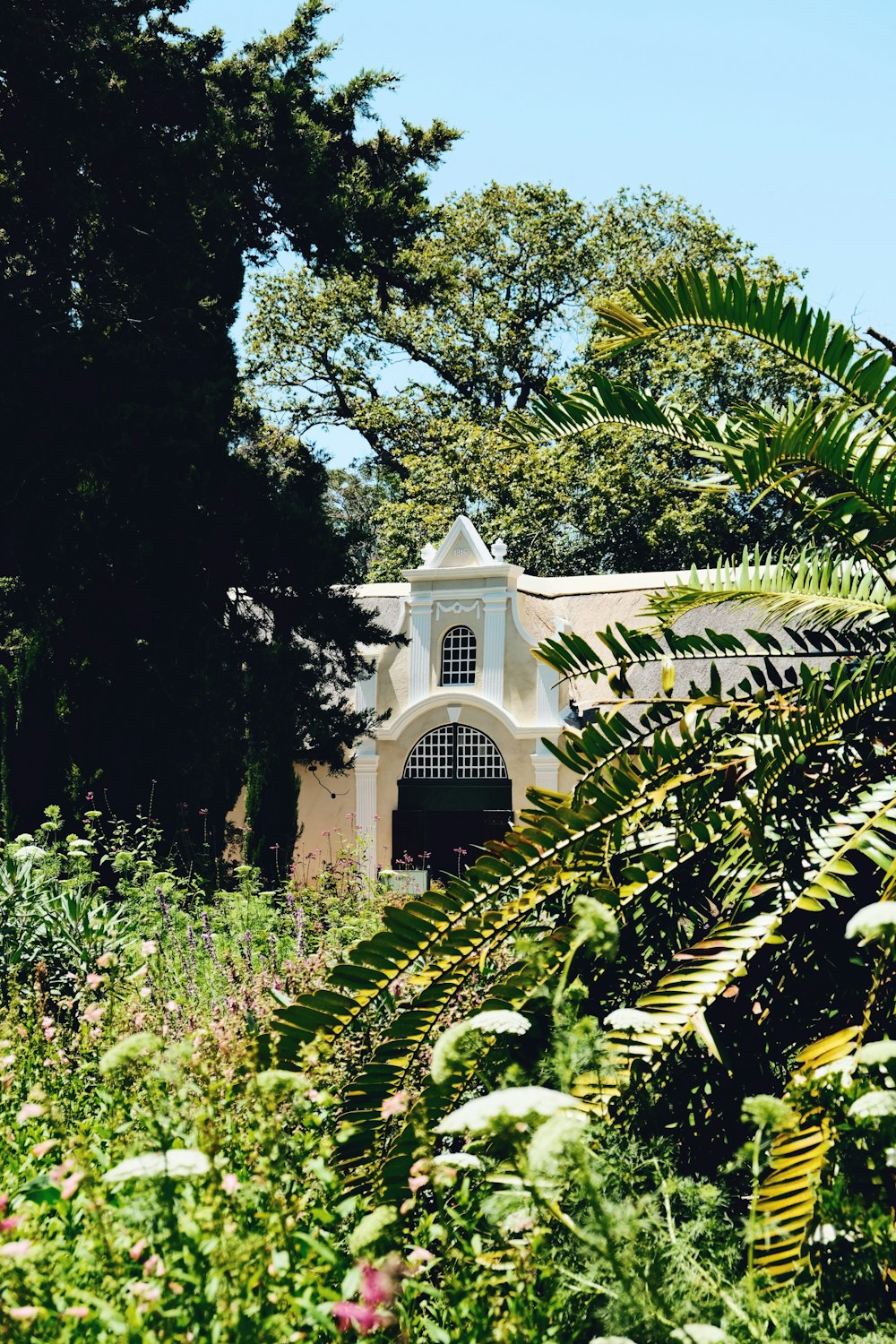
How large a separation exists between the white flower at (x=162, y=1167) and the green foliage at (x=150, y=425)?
9.53 m

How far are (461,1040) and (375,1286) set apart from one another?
469 mm

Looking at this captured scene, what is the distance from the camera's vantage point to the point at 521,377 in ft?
93.2

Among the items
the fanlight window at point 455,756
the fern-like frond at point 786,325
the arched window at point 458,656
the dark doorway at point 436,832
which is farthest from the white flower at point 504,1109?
the arched window at point 458,656

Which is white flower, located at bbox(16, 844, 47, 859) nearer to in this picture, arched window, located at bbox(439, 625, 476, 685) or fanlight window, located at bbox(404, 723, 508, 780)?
fanlight window, located at bbox(404, 723, 508, 780)

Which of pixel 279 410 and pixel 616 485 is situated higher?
pixel 279 410

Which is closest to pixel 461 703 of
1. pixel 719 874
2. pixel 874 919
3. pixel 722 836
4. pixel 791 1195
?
pixel 722 836

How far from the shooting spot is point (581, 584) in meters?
22.2

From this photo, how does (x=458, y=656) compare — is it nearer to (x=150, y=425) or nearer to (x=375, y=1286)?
(x=150, y=425)

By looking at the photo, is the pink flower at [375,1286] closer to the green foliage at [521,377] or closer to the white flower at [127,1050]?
the white flower at [127,1050]

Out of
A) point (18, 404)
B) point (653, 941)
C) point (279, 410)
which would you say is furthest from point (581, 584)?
point (653, 941)

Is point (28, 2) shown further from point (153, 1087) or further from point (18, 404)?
point (153, 1087)

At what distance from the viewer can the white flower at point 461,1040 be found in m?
2.12

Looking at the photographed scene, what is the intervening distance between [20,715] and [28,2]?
6.90m

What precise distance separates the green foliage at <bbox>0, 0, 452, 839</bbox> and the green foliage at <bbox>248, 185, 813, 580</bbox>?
11497 millimetres
